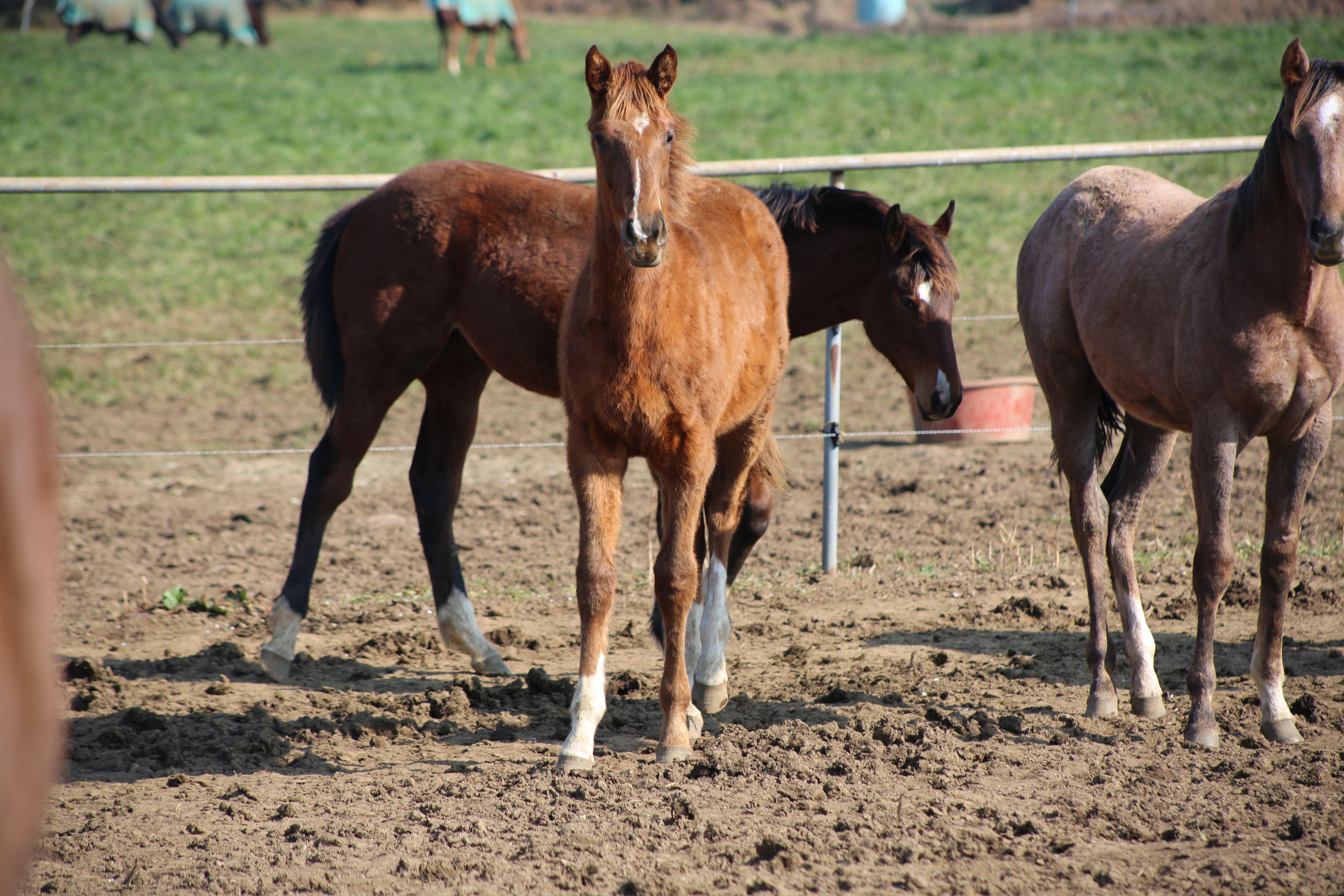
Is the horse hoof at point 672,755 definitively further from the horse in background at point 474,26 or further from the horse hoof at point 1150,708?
the horse in background at point 474,26

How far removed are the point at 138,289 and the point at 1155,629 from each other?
10.0 m

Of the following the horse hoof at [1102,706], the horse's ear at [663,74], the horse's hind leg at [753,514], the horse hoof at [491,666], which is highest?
the horse's ear at [663,74]

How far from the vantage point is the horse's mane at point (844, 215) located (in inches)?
172

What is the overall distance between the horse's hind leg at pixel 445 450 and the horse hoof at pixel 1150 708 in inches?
108

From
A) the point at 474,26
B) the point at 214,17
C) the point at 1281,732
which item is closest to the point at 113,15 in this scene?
the point at 214,17

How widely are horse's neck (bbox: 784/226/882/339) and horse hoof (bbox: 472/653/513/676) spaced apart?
6.38ft

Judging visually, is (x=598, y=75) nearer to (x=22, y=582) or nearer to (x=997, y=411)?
(x=22, y=582)

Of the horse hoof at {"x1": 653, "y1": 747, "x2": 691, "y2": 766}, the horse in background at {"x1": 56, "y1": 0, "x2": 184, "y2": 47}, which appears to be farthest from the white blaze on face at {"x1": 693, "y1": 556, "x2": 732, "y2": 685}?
the horse in background at {"x1": 56, "y1": 0, "x2": 184, "y2": 47}

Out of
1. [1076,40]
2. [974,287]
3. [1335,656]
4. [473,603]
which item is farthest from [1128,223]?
[1076,40]

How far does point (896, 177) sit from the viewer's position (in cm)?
1343

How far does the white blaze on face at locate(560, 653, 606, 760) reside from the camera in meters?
3.29

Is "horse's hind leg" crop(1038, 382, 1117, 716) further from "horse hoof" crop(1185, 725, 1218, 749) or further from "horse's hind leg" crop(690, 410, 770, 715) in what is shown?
"horse's hind leg" crop(690, 410, 770, 715)

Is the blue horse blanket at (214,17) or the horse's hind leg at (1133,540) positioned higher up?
the blue horse blanket at (214,17)

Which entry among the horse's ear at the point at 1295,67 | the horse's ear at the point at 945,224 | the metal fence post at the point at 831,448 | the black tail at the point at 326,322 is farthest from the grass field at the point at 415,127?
the horse's ear at the point at 1295,67
